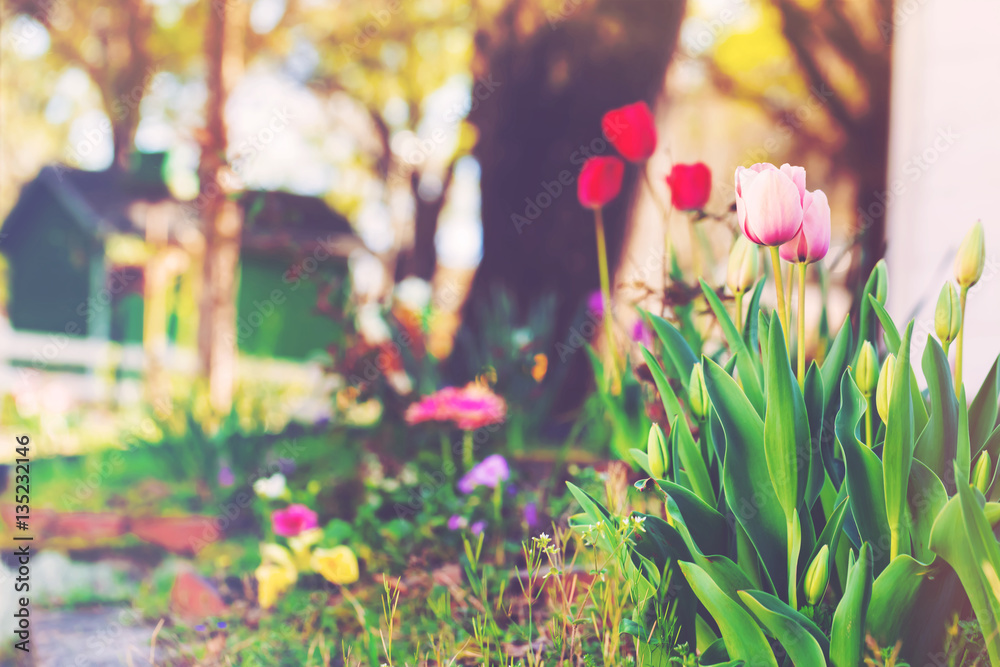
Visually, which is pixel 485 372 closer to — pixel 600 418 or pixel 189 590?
pixel 600 418

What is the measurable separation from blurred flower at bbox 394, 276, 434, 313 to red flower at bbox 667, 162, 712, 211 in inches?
86.0

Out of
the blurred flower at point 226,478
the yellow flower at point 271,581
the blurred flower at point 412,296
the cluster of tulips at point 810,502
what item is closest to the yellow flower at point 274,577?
the yellow flower at point 271,581

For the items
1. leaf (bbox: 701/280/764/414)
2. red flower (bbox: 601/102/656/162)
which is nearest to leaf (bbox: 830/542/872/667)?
leaf (bbox: 701/280/764/414)

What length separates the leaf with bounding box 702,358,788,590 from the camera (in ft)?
4.25

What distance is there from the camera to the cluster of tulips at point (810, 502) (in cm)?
119

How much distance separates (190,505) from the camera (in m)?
3.63

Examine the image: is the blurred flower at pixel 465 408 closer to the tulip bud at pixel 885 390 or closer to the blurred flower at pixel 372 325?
the blurred flower at pixel 372 325

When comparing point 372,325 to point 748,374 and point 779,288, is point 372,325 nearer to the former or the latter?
point 748,374

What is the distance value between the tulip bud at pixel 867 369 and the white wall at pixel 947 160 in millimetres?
1607

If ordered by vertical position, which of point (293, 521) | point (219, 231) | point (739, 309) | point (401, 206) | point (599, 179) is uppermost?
point (401, 206)

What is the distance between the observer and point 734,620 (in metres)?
1.25

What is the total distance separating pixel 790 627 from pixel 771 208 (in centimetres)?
69

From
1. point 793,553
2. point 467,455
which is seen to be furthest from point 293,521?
point 793,553

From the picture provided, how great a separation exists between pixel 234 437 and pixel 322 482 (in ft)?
2.90
